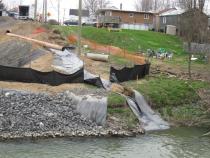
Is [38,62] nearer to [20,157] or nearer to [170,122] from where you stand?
[170,122]

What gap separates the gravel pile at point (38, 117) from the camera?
26.4m

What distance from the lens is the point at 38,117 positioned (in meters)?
27.5

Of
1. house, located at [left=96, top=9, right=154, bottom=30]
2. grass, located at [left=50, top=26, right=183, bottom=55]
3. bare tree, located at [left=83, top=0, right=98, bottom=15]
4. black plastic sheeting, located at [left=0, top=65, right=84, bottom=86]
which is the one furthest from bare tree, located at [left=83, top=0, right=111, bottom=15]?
black plastic sheeting, located at [left=0, top=65, right=84, bottom=86]

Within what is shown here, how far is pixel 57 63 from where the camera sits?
3822 centimetres

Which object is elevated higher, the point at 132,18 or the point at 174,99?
the point at 132,18

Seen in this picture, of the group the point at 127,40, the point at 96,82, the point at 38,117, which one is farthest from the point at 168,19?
the point at 38,117

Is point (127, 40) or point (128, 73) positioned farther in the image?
point (127, 40)

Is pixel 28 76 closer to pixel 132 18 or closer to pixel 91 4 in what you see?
pixel 132 18

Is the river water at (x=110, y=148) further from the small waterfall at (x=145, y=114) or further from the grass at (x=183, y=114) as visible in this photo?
the grass at (x=183, y=114)

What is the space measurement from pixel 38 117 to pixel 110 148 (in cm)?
455

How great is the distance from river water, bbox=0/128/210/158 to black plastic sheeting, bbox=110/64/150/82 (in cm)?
920

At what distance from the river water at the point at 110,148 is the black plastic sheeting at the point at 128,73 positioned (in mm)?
9203

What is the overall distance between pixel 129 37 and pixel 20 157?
45.0 meters

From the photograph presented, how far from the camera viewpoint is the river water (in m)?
23.9
